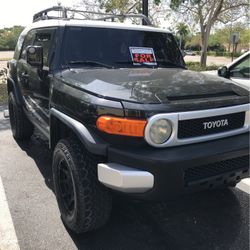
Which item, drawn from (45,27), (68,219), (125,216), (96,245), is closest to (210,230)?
(125,216)

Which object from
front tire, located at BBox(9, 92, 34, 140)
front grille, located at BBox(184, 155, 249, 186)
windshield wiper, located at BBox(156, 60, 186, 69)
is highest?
windshield wiper, located at BBox(156, 60, 186, 69)

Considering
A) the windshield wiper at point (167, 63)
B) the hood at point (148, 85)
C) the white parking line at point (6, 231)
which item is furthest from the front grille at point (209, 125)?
the white parking line at point (6, 231)

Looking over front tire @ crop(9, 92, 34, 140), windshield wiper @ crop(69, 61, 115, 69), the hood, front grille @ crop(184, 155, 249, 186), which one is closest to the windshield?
windshield wiper @ crop(69, 61, 115, 69)

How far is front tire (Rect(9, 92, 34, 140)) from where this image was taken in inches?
207

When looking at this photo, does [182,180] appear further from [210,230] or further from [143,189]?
[210,230]

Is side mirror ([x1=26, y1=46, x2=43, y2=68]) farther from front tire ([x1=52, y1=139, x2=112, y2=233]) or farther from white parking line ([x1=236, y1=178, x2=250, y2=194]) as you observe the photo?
white parking line ([x1=236, y1=178, x2=250, y2=194])

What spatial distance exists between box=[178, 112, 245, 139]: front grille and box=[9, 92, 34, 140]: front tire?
10.7 ft

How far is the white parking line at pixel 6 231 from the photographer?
2.87m

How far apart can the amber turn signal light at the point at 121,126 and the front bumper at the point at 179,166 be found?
116 mm

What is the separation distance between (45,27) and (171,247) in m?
2.89

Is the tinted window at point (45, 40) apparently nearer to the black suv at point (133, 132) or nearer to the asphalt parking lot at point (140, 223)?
the black suv at point (133, 132)

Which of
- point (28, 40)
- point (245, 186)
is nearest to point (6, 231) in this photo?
point (245, 186)

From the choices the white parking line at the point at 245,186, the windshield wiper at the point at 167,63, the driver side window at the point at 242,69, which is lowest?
the white parking line at the point at 245,186

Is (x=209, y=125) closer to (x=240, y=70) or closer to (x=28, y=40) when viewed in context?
(x=240, y=70)
